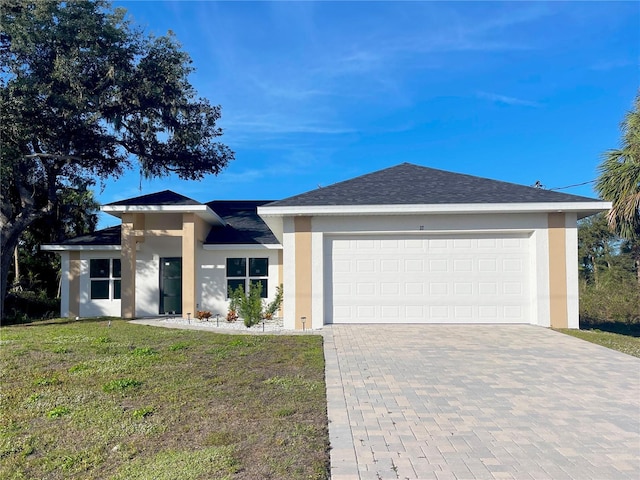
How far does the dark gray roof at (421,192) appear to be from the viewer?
9.95 m

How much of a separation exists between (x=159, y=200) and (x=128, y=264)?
2.23 metres

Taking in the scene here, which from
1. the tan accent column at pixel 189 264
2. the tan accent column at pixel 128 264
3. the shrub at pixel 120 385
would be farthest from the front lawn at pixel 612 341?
the tan accent column at pixel 128 264

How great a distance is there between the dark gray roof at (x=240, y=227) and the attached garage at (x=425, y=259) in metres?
3.87

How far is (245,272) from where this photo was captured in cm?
1383

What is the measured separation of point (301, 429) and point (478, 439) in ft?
5.42

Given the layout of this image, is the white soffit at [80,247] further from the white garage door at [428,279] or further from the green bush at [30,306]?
the white garage door at [428,279]

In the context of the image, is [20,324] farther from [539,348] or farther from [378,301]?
[539,348]

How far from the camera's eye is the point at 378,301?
1023 cm

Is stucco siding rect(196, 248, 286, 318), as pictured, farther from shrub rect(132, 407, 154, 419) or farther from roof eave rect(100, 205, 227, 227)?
shrub rect(132, 407, 154, 419)

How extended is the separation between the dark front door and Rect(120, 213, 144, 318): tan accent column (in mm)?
1175

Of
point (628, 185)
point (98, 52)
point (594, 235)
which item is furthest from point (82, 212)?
point (594, 235)

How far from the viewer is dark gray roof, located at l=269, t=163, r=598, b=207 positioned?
9.95m

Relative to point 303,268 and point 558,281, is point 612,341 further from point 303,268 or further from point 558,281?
point 303,268

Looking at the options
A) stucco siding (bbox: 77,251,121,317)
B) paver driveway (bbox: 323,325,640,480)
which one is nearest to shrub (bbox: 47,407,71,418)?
paver driveway (bbox: 323,325,640,480)
